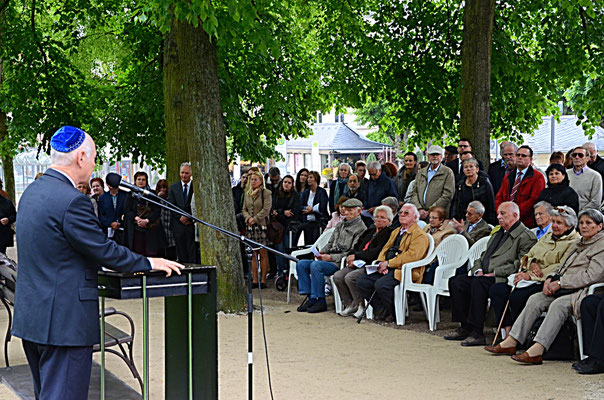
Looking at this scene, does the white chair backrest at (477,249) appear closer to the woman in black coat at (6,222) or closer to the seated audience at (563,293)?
the seated audience at (563,293)

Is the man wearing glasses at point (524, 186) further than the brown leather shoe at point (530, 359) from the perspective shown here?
Yes

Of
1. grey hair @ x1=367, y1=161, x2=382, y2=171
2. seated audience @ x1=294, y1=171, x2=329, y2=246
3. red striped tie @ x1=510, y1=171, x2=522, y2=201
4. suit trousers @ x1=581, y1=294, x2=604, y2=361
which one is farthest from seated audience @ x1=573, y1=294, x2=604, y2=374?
seated audience @ x1=294, y1=171, x2=329, y2=246

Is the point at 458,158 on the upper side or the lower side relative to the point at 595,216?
upper

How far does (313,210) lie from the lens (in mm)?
13289

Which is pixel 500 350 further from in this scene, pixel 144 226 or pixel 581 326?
pixel 144 226

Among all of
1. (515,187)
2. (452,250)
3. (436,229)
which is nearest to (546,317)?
(452,250)

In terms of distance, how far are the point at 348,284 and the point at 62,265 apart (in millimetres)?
6351

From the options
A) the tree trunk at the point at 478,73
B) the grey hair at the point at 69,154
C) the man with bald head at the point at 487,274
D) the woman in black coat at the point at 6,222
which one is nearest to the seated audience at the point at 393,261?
the man with bald head at the point at 487,274

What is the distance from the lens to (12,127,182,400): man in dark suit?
12.9 feet

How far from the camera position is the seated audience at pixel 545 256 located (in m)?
7.92

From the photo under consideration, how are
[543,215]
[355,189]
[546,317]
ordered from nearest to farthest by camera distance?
[546,317], [543,215], [355,189]

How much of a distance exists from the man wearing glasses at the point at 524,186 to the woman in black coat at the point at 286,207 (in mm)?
4054

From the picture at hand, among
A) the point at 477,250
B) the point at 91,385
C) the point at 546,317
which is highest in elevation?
the point at 477,250

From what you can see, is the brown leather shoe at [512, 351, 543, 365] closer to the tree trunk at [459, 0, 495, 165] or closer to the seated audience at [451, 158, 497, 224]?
the seated audience at [451, 158, 497, 224]
